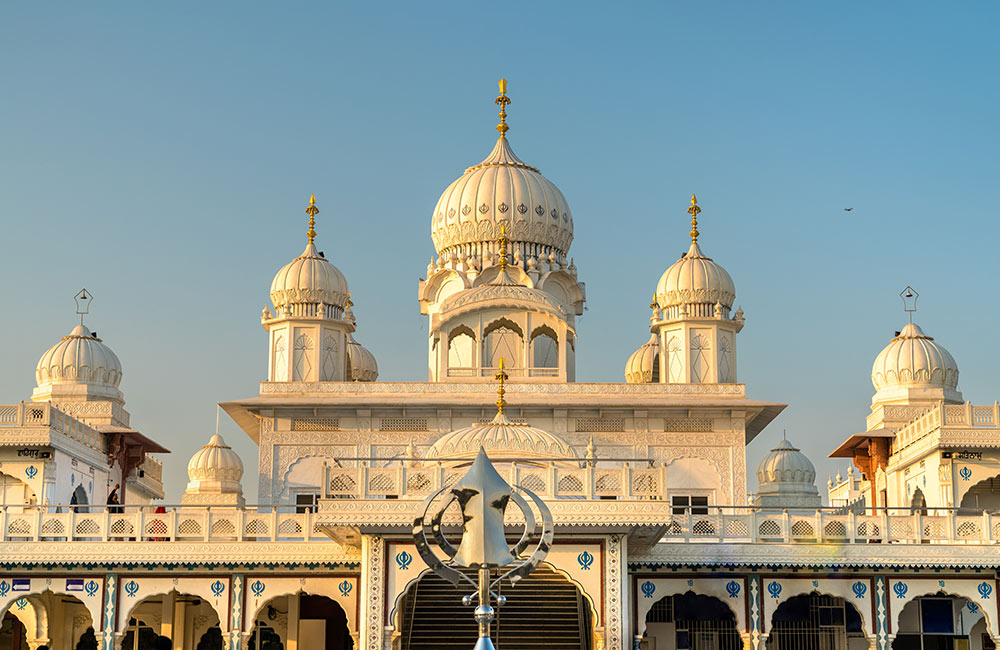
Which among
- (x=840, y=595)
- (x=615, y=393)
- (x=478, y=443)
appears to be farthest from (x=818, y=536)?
(x=615, y=393)

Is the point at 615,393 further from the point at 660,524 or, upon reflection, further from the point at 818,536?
the point at 660,524

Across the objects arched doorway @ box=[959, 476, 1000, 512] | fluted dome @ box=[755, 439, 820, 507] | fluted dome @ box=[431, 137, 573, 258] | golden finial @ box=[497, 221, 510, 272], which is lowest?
arched doorway @ box=[959, 476, 1000, 512]

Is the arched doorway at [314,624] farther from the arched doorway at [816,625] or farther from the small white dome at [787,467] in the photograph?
the small white dome at [787,467]

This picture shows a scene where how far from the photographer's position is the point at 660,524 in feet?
92.6

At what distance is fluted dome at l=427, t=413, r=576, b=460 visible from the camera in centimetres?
3112

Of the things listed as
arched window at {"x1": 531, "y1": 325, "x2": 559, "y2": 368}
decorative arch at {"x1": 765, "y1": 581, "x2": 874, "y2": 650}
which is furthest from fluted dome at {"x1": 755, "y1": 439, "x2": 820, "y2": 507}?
decorative arch at {"x1": 765, "y1": 581, "x2": 874, "y2": 650}

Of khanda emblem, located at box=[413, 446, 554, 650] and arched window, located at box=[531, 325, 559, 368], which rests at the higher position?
arched window, located at box=[531, 325, 559, 368]

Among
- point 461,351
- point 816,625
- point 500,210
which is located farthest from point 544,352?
point 816,625

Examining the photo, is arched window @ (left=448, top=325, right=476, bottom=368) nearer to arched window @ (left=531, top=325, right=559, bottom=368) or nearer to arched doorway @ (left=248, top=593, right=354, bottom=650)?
arched window @ (left=531, top=325, right=559, bottom=368)

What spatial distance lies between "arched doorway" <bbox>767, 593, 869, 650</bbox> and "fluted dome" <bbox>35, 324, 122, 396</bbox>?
73.6ft

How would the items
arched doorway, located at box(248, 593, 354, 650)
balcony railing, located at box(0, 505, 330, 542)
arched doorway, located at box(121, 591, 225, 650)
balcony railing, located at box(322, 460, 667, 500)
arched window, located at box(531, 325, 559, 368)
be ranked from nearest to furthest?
balcony railing, located at box(322, 460, 667, 500)
balcony railing, located at box(0, 505, 330, 542)
arched doorway, located at box(248, 593, 354, 650)
arched doorway, located at box(121, 591, 225, 650)
arched window, located at box(531, 325, 559, 368)

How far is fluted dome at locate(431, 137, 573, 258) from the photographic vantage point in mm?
47969

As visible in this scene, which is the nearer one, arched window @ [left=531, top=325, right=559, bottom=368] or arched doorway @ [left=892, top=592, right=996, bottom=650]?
arched doorway @ [left=892, top=592, right=996, bottom=650]

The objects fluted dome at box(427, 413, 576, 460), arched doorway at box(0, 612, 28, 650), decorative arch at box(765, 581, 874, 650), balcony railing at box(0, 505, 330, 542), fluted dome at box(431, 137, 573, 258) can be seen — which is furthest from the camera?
fluted dome at box(431, 137, 573, 258)
